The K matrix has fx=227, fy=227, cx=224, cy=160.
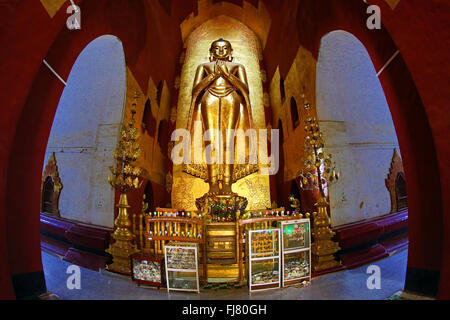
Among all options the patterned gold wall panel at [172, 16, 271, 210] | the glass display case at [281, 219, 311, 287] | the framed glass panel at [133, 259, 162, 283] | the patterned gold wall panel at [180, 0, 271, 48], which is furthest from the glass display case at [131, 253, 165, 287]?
the patterned gold wall panel at [180, 0, 271, 48]

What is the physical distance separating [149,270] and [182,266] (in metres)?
0.54

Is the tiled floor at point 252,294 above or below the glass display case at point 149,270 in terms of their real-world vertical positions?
below

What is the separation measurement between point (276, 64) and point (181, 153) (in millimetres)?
4074

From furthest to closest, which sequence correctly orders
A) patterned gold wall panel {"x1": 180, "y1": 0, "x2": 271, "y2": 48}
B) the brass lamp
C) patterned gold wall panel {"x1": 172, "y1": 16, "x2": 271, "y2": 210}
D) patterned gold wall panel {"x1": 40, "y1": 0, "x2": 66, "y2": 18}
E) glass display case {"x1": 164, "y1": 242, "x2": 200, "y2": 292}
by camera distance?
1. patterned gold wall panel {"x1": 180, "y1": 0, "x2": 271, "y2": 48}
2. patterned gold wall panel {"x1": 172, "y1": 16, "x2": 271, "y2": 210}
3. the brass lamp
4. glass display case {"x1": 164, "y1": 242, "x2": 200, "y2": 292}
5. patterned gold wall panel {"x1": 40, "y1": 0, "x2": 66, "y2": 18}

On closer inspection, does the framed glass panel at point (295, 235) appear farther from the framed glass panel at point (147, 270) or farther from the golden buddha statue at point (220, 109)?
the golden buddha statue at point (220, 109)

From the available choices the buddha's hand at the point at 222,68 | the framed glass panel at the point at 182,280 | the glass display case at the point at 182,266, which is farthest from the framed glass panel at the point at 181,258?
the buddha's hand at the point at 222,68

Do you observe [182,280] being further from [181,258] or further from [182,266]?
[181,258]

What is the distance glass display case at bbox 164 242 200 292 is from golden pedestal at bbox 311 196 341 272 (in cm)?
196

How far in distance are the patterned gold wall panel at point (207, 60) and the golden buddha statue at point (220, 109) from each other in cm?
82

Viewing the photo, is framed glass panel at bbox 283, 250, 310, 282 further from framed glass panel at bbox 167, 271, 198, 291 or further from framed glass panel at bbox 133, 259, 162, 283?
framed glass panel at bbox 133, 259, 162, 283

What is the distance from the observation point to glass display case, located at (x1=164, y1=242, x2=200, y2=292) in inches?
120

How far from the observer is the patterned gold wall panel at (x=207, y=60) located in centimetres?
684

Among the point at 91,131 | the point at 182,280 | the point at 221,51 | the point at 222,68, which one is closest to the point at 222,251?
the point at 182,280
